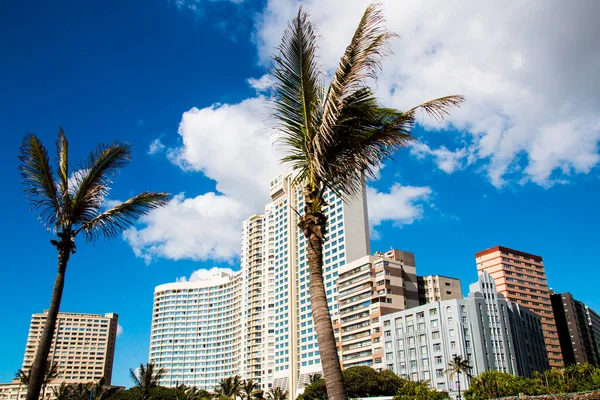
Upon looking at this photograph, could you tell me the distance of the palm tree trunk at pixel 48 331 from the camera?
32.2 feet

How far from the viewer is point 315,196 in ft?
29.1

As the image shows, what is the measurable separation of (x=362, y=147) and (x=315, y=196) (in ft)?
4.43

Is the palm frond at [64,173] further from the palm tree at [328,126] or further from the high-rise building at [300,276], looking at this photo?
the high-rise building at [300,276]

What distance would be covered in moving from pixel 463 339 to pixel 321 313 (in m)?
81.1

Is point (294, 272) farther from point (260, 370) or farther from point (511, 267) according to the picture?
point (511, 267)

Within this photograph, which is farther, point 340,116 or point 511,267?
point 511,267

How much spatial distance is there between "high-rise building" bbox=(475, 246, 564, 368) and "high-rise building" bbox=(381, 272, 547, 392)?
206 feet

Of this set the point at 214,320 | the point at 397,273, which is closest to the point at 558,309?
the point at 397,273

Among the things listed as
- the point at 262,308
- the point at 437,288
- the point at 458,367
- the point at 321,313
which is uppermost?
the point at 262,308

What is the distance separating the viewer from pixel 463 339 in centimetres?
8181

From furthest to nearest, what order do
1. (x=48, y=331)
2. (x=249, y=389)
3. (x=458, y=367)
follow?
(x=249, y=389) < (x=458, y=367) < (x=48, y=331)

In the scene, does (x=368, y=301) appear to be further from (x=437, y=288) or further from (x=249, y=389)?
(x=249, y=389)

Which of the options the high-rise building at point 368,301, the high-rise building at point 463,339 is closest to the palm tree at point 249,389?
the high-rise building at point 368,301

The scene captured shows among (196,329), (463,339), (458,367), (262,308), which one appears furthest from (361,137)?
(196,329)
